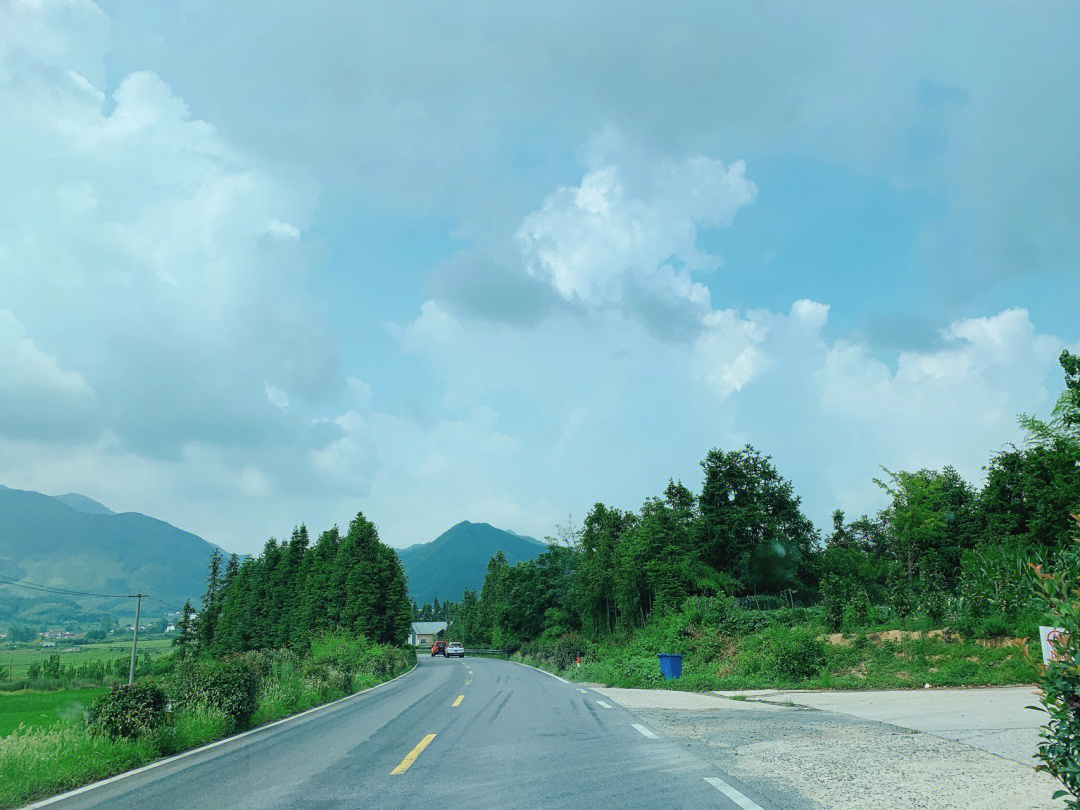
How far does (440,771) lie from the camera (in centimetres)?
815

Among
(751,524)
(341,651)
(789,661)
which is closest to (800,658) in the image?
(789,661)

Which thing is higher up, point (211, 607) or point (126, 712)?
point (126, 712)

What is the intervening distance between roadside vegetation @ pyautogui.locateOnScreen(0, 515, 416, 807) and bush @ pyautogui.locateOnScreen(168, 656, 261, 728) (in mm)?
21

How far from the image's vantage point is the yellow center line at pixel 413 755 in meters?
8.37

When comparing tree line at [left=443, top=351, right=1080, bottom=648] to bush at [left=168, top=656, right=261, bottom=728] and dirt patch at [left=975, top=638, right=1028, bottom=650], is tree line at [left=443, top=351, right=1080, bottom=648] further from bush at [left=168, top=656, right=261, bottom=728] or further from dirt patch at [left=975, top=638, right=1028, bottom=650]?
bush at [left=168, top=656, right=261, bottom=728]

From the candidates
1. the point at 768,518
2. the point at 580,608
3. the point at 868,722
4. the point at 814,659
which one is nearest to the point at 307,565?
the point at 580,608

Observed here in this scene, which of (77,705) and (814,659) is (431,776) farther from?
(814,659)

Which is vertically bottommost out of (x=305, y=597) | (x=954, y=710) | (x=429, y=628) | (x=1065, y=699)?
(x=429, y=628)

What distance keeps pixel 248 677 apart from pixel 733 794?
10.7m

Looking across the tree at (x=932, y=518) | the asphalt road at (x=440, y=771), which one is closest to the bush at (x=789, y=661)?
the asphalt road at (x=440, y=771)

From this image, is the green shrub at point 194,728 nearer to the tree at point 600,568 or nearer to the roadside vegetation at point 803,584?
the roadside vegetation at point 803,584

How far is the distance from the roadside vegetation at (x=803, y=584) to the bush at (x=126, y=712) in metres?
11.6

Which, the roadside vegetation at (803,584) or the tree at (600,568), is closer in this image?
the roadside vegetation at (803,584)

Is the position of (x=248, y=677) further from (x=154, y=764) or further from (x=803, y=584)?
(x=803, y=584)
